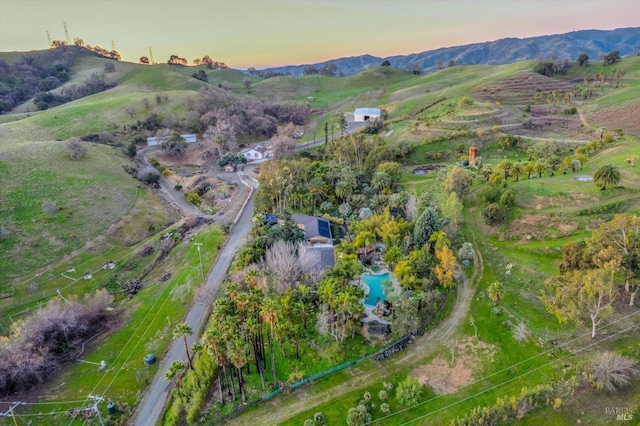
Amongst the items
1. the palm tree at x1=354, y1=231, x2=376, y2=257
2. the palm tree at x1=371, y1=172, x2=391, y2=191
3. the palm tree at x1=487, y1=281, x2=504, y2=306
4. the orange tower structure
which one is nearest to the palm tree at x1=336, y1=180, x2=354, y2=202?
the palm tree at x1=371, y1=172, x2=391, y2=191

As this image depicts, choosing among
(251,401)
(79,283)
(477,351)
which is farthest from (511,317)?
(79,283)

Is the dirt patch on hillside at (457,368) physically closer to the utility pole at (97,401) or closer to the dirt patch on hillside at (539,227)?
the dirt patch on hillside at (539,227)

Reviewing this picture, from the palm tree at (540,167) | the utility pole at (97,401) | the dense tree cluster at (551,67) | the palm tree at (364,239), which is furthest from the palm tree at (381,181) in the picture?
the dense tree cluster at (551,67)

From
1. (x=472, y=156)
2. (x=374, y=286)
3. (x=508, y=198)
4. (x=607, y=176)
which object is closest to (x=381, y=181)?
(x=508, y=198)

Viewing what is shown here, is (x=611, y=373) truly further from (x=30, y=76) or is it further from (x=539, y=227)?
(x=30, y=76)

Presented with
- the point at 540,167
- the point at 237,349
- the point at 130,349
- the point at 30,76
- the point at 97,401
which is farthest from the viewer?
the point at 30,76
